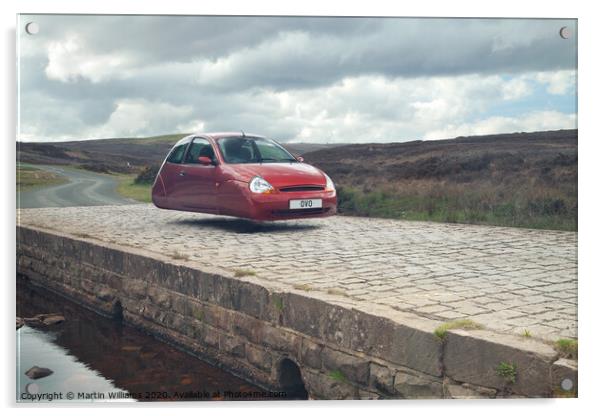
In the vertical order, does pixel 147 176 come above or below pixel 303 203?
above

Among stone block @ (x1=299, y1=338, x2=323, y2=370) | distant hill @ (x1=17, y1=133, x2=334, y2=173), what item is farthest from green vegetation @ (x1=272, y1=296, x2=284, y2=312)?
distant hill @ (x1=17, y1=133, x2=334, y2=173)

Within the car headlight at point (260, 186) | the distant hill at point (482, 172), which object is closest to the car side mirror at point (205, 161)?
the car headlight at point (260, 186)

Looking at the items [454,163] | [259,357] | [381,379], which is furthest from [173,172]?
[381,379]

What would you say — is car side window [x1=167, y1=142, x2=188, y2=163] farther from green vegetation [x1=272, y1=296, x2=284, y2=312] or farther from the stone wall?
green vegetation [x1=272, y1=296, x2=284, y2=312]

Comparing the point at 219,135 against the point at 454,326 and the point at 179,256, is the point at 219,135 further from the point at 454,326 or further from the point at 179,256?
the point at 454,326

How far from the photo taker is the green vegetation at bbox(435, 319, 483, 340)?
3.91 metres

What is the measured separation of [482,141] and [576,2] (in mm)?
1499

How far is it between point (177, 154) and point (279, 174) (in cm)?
171

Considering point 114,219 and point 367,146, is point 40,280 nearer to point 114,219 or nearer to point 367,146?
point 114,219

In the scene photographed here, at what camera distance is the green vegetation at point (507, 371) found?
367cm

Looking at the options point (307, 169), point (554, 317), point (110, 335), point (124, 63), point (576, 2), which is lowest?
point (110, 335)

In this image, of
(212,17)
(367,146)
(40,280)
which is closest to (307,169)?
(367,146)

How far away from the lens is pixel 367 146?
6.61 metres

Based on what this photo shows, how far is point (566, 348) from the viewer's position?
3693 millimetres
